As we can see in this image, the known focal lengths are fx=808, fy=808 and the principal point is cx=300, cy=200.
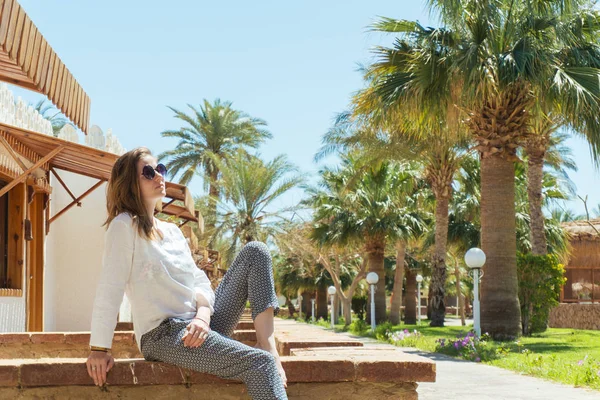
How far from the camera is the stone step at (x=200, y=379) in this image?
3.66m

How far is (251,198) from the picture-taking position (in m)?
29.7

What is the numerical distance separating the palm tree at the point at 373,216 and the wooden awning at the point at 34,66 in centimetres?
2576

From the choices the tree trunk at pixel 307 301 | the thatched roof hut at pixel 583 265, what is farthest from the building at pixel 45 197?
the tree trunk at pixel 307 301

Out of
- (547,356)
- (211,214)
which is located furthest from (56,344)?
(211,214)

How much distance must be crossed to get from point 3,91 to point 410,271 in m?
35.0

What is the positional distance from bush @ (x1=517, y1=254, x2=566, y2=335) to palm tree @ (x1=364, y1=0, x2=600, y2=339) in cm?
365

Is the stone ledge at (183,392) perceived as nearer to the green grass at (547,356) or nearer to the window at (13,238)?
the green grass at (547,356)

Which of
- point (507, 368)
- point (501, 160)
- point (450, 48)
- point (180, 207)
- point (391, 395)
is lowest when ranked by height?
point (507, 368)

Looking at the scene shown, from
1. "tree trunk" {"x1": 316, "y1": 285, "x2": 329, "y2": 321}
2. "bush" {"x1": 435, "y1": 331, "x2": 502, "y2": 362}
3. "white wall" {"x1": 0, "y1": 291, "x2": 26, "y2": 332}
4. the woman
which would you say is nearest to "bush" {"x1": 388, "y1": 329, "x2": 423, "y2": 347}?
"bush" {"x1": 435, "y1": 331, "x2": 502, "y2": 362}

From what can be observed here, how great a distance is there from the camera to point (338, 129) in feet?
87.5

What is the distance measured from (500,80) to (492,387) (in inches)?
294

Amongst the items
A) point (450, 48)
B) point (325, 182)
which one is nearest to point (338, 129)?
point (325, 182)

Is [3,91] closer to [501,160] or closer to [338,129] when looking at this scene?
[501,160]

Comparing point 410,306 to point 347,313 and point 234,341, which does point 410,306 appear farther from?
point 234,341
